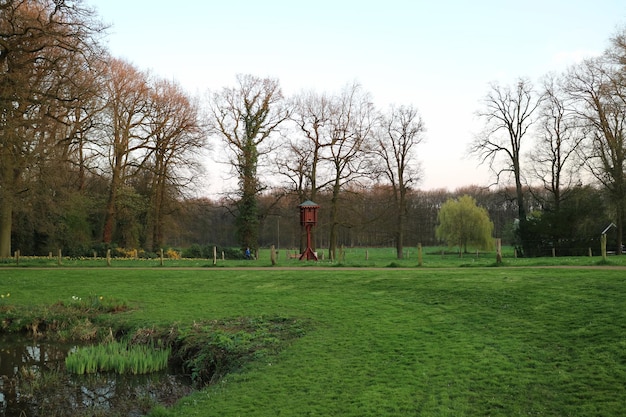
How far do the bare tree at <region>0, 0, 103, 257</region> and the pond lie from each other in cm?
1537

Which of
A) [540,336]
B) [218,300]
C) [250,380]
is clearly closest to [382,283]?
[218,300]

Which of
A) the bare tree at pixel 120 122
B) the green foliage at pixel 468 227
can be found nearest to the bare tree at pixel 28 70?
the bare tree at pixel 120 122

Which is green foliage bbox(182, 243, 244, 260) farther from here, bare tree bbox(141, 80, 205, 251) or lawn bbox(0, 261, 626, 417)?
lawn bbox(0, 261, 626, 417)

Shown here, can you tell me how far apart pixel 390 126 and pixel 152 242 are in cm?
2144

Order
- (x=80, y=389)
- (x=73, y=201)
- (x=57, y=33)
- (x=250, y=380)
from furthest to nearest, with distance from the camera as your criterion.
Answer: (x=73, y=201)
(x=57, y=33)
(x=80, y=389)
(x=250, y=380)

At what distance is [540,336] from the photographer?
10.7 meters

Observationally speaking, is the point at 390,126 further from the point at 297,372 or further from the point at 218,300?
the point at 297,372

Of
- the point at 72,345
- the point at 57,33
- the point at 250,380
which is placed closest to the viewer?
the point at 250,380

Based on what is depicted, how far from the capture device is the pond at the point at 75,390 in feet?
30.5

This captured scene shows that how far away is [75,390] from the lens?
10430 mm

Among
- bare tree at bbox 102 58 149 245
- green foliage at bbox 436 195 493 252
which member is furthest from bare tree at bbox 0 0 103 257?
green foliage at bbox 436 195 493 252

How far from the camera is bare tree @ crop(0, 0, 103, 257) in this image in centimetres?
2341

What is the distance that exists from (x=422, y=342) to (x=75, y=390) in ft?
22.6

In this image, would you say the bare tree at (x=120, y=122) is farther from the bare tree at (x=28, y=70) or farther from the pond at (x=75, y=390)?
the pond at (x=75, y=390)
